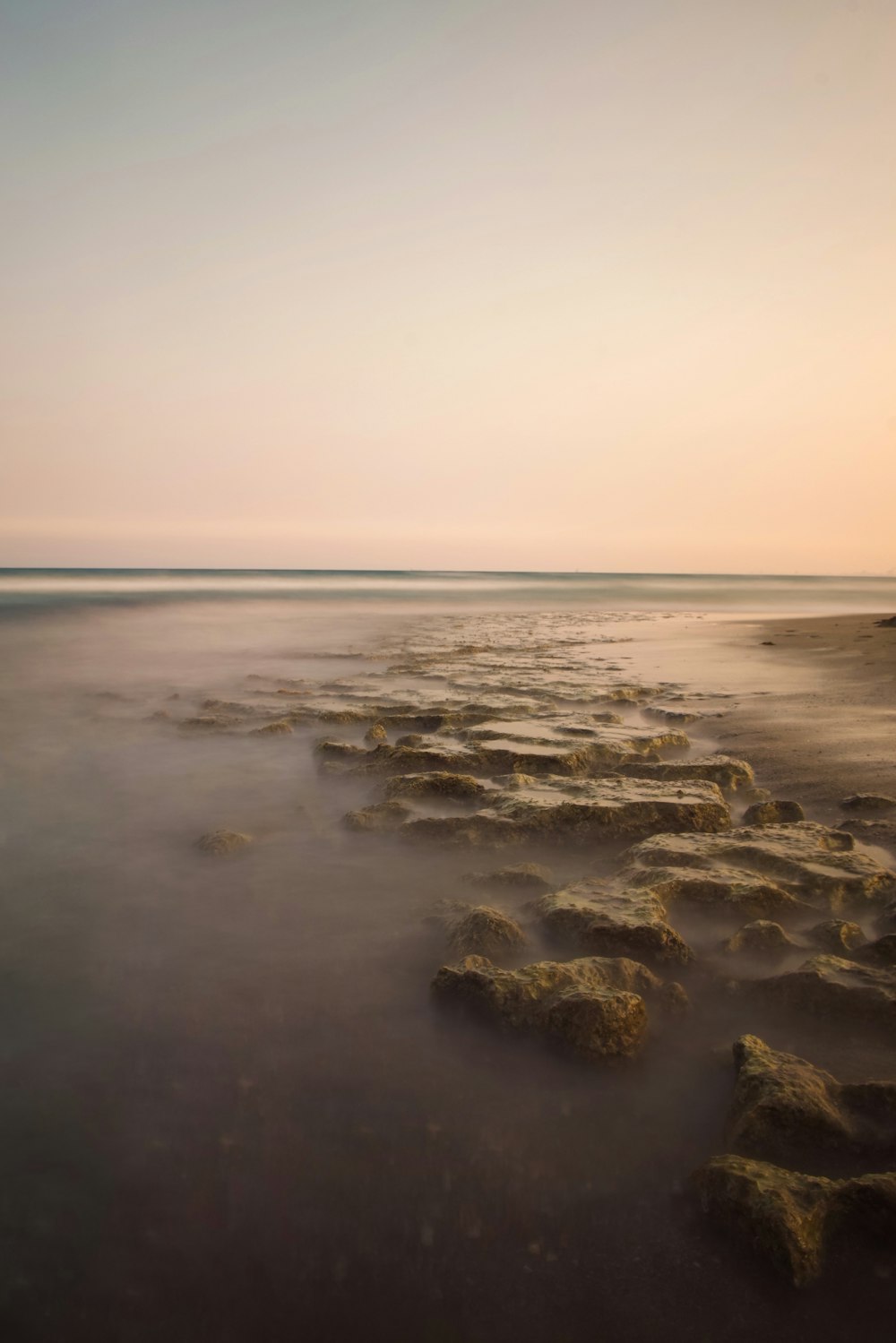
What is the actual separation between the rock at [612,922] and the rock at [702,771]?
6.28 ft

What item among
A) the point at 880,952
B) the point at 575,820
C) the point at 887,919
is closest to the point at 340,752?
the point at 575,820

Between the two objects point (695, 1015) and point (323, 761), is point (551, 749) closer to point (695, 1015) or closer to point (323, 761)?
point (323, 761)

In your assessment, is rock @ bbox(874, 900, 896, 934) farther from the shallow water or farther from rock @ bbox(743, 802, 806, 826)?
rock @ bbox(743, 802, 806, 826)

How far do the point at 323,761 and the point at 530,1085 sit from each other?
4090 mm

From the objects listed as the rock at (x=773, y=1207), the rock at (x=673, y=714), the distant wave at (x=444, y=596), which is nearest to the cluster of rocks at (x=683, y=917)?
the rock at (x=773, y=1207)

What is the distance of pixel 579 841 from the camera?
4285mm

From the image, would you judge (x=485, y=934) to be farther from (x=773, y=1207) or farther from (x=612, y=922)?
(x=773, y=1207)

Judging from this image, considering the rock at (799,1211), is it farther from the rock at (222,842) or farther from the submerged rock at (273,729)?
the submerged rock at (273,729)

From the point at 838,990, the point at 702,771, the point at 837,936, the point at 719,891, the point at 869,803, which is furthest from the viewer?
the point at 702,771

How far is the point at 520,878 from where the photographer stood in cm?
377

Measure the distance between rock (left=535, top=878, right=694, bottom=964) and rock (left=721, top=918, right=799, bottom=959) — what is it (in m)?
0.20

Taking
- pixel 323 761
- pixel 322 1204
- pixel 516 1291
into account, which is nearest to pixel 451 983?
pixel 322 1204

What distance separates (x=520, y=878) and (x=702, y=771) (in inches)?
85.1

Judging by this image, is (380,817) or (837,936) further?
(380,817)
